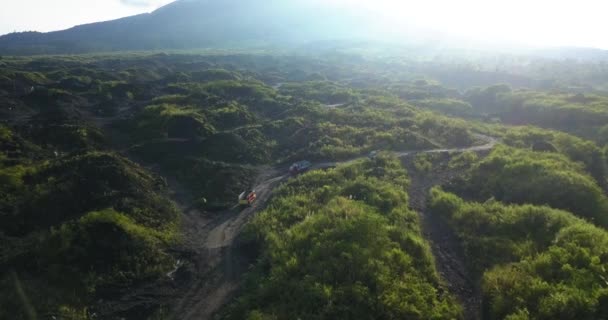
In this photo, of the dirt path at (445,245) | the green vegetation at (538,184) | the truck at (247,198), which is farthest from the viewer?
the truck at (247,198)

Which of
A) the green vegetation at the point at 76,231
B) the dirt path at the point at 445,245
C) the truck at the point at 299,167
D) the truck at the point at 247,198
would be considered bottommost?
the dirt path at the point at 445,245

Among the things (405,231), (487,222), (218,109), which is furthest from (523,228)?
(218,109)

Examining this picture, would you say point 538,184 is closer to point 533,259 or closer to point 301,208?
point 533,259

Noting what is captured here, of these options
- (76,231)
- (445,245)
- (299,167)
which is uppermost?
(76,231)

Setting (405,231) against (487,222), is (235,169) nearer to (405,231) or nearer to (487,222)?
(405,231)

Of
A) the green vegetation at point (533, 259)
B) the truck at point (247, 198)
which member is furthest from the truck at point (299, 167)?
the green vegetation at point (533, 259)

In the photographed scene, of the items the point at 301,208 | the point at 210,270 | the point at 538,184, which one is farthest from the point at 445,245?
the point at 210,270

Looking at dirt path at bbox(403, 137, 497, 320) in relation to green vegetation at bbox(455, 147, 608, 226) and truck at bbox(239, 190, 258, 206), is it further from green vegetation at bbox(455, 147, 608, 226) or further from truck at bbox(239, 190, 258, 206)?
truck at bbox(239, 190, 258, 206)

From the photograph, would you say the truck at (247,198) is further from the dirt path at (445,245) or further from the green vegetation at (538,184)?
the green vegetation at (538,184)
